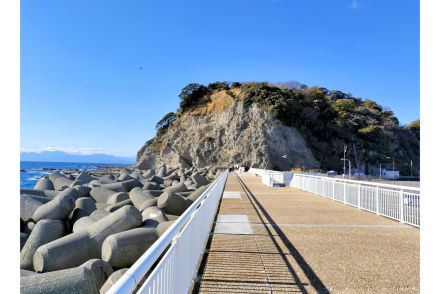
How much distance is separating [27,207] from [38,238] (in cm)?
415

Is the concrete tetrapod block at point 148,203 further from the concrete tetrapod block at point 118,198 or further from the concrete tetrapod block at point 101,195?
the concrete tetrapod block at point 101,195

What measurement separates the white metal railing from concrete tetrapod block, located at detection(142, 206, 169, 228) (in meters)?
6.66

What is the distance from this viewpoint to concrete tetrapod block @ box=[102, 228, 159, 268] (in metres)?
5.90

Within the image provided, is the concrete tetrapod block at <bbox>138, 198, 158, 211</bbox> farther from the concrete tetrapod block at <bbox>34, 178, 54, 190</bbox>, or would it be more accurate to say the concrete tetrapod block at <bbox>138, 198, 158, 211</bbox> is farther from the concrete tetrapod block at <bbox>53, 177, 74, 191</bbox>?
the concrete tetrapod block at <bbox>53, 177, 74, 191</bbox>

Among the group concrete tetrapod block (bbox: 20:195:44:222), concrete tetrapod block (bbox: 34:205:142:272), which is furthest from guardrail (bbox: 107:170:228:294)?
concrete tetrapod block (bbox: 20:195:44:222)

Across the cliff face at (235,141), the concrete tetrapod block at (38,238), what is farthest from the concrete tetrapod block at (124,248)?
the cliff face at (235,141)

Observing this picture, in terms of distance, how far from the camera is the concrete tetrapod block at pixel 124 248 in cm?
590

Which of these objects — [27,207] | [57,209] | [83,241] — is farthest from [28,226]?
[83,241]

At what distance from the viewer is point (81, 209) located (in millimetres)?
10156

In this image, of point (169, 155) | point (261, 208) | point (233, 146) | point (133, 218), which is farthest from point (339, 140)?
point (133, 218)

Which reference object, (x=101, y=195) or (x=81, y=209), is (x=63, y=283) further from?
(x=101, y=195)

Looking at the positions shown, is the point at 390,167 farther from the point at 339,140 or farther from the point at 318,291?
the point at 318,291
